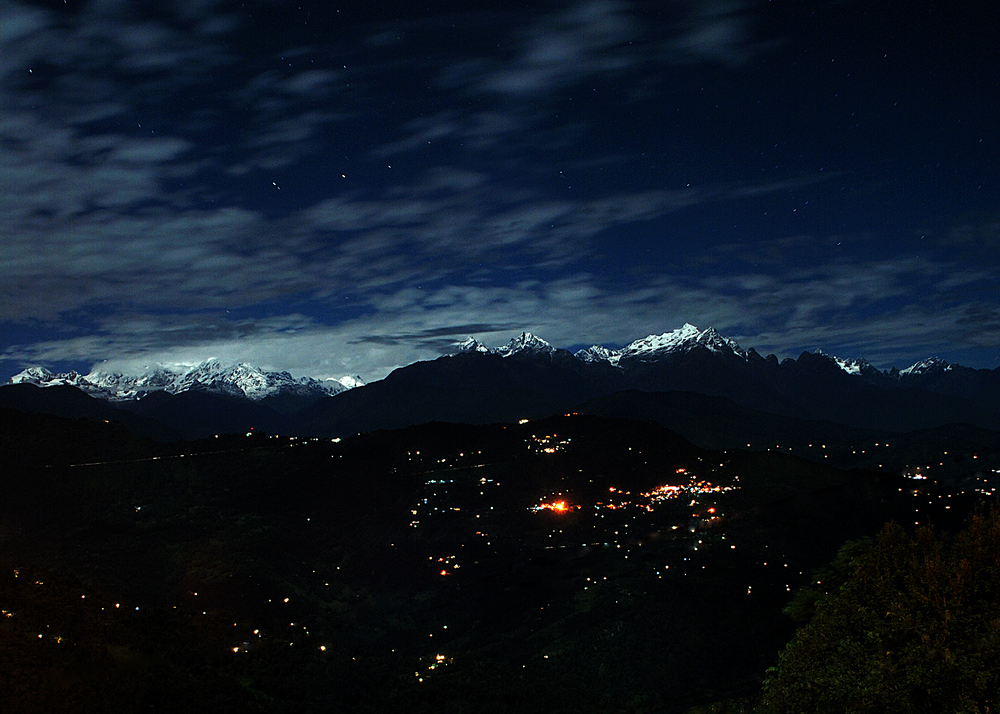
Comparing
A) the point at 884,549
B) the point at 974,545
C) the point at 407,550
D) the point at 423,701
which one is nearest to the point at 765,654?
the point at 423,701

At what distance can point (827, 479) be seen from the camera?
189m

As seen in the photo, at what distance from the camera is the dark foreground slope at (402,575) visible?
70.3 metres

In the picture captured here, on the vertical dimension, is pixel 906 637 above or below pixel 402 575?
above

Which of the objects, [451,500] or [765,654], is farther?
[451,500]

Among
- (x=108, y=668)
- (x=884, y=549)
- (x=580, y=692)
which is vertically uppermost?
(x=884, y=549)

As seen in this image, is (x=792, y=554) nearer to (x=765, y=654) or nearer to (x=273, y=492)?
(x=765, y=654)

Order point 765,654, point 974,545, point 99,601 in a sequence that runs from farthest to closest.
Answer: point 765,654
point 99,601
point 974,545

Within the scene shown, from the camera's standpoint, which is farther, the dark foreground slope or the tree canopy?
the dark foreground slope

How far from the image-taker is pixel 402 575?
131750 millimetres

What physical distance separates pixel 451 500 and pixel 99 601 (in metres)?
95.9

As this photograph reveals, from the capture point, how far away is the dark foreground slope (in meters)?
70.3

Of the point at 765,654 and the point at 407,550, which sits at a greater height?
the point at 407,550

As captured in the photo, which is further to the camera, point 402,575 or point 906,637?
point 402,575

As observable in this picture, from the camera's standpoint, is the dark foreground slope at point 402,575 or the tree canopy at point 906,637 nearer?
the tree canopy at point 906,637
